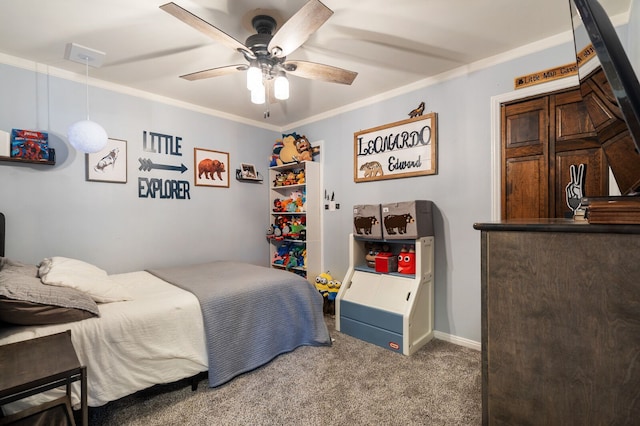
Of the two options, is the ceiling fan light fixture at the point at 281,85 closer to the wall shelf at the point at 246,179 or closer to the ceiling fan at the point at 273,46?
the ceiling fan at the point at 273,46

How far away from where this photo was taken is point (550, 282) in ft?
2.31

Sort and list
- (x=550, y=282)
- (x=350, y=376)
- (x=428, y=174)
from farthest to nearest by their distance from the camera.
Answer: (x=428, y=174)
(x=350, y=376)
(x=550, y=282)

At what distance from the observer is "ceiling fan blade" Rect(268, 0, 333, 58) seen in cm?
137

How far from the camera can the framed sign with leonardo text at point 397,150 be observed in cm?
272

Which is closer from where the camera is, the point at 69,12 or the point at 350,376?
the point at 69,12

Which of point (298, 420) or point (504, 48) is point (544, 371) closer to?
point (298, 420)

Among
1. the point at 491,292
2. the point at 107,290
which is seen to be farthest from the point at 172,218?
the point at 491,292

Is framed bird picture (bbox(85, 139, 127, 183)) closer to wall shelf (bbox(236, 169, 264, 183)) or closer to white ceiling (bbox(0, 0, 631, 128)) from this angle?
white ceiling (bbox(0, 0, 631, 128))

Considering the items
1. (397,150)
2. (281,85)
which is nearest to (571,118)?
(397,150)

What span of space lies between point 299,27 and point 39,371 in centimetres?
188

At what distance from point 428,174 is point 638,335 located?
2.25 meters

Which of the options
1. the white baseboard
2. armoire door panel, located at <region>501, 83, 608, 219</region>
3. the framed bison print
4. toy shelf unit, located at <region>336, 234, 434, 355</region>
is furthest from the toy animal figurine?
the framed bison print

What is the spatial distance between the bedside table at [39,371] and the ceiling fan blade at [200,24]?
62.3 inches

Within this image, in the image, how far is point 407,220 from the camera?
252cm
